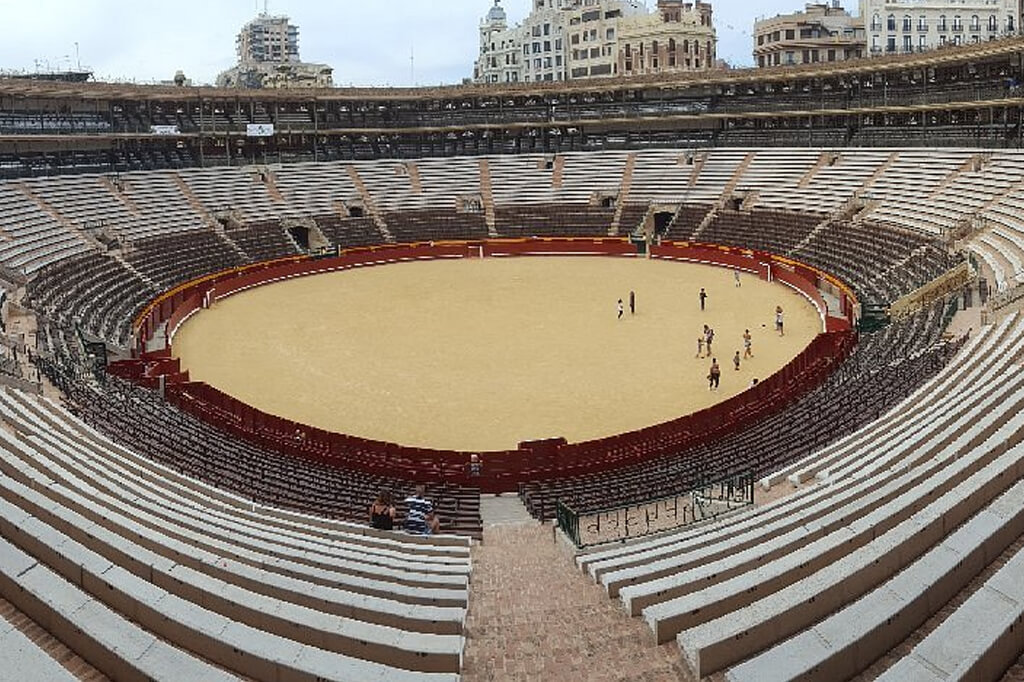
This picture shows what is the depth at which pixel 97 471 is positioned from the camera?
17484 mm

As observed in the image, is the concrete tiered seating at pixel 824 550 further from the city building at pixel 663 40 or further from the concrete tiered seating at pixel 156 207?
the city building at pixel 663 40

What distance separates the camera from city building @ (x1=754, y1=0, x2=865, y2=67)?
106812 mm

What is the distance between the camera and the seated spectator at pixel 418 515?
17688mm

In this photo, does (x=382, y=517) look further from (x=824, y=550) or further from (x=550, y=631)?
(x=824, y=550)

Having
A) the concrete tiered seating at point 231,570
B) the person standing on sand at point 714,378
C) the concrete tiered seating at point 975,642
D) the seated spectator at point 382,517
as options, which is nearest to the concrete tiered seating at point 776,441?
the seated spectator at point 382,517

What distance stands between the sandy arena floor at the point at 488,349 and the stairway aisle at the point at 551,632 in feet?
39.5

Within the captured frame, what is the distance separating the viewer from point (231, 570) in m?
11.9

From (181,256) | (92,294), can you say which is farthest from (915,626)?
(181,256)

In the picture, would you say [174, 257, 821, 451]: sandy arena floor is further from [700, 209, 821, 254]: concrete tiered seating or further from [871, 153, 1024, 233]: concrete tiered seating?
[871, 153, 1024, 233]: concrete tiered seating

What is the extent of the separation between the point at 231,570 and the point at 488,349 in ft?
86.3

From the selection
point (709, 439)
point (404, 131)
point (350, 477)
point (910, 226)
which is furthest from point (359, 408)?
point (404, 131)

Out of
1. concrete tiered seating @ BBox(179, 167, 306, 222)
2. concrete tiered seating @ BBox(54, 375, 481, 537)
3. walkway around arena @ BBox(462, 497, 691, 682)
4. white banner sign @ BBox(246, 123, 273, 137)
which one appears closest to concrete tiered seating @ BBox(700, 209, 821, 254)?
concrete tiered seating @ BBox(179, 167, 306, 222)

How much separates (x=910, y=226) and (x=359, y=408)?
1322 inches

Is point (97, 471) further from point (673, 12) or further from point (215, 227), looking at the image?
point (673, 12)
